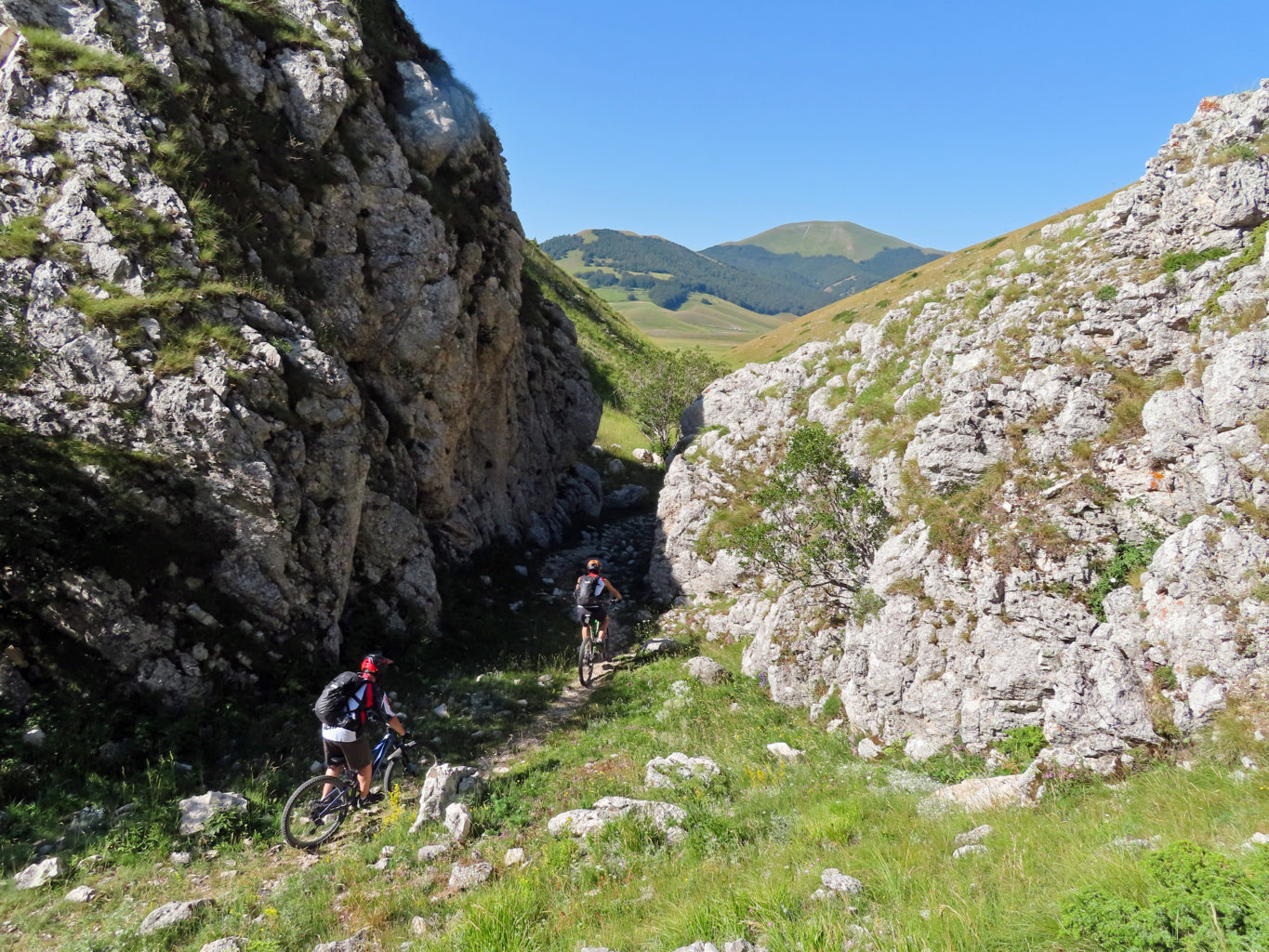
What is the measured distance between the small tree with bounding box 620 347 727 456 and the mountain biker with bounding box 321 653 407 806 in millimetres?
33832

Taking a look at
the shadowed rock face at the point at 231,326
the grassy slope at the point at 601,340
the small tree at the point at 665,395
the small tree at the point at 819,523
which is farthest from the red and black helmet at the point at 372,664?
the small tree at the point at 665,395

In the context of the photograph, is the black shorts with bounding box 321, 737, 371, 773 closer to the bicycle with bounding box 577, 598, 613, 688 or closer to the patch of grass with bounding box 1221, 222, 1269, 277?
the bicycle with bounding box 577, 598, 613, 688

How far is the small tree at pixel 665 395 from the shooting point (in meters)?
43.8

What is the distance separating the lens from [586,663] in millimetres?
16500

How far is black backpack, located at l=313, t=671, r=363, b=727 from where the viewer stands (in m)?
9.55

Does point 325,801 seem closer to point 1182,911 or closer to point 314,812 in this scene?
point 314,812

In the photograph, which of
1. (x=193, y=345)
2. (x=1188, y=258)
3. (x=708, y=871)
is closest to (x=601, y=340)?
(x=193, y=345)

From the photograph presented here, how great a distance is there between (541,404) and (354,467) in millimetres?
17331

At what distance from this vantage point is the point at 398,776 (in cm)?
1109

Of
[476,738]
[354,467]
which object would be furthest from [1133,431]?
[354,467]

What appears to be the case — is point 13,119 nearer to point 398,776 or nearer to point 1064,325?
point 398,776

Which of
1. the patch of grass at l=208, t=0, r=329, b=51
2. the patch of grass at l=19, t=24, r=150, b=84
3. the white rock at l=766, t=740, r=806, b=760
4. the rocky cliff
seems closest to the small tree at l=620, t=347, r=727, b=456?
the rocky cliff

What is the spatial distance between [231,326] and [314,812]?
35.0 ft

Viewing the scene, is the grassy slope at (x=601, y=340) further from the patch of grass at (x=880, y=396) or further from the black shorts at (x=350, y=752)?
the black shorts at (x=350, y=752)
